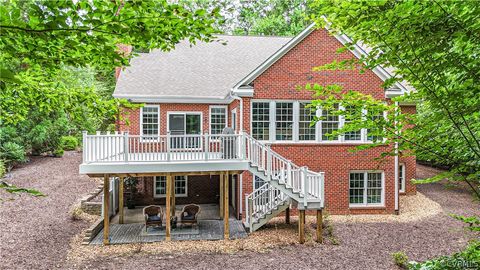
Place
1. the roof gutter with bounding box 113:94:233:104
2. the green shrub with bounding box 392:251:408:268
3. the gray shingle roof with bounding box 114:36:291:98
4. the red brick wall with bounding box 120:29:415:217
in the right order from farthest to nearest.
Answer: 1. the gray shingle roof with bounding box 114:36:291:98
2. the roof gutter with bounding box 113:94:233:104
3. the red brick wall with bounding box 120:29:415:217
4. the green shrub with bounding box 392:251:408:268

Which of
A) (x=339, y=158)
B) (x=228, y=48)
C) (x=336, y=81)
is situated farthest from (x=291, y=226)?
(x=228, y=48)

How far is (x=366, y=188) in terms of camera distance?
13.3 meters

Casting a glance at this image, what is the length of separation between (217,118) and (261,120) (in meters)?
3.25

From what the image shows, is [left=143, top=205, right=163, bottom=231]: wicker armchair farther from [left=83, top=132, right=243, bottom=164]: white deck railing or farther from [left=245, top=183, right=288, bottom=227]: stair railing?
[left=245, top=183, right=288, bottom=227]: stair railing

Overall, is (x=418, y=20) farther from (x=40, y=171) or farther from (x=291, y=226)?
(x=40, y=171)

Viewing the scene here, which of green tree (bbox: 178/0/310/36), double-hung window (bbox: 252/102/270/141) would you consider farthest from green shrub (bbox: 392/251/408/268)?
green tree (bbox: 178/0/310/36)

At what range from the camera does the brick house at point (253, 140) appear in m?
10.5

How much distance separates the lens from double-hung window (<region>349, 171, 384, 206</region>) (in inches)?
526

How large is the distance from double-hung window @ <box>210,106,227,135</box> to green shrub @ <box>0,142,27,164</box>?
13475 millimetres

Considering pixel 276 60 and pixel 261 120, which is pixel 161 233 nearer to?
pixel 261 120

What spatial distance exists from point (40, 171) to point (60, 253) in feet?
39.7

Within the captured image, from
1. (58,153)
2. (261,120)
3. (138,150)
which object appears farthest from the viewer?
(58,153)

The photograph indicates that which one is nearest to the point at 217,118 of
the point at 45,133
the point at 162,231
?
the point at 162,231

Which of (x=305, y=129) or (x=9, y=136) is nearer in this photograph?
(x=305, y=129)
